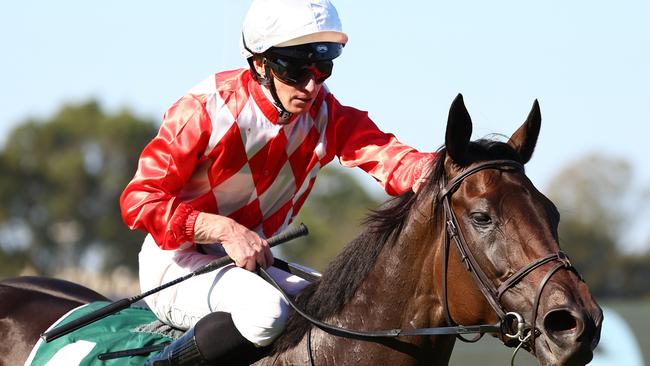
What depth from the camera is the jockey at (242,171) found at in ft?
14.9

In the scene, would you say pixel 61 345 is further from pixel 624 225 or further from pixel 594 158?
pixel 594 158

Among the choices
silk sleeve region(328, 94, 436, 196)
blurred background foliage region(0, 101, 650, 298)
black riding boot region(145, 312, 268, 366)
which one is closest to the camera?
black riding boot region(145, 312, 268, 366)

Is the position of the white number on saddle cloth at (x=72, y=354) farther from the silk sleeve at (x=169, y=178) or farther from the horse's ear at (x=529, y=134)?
the horse's ear at (x=529, y=134)

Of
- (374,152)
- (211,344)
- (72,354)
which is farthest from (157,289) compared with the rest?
(374,152)

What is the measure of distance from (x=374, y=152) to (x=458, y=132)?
0.94 m

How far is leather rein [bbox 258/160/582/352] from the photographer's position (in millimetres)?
3939

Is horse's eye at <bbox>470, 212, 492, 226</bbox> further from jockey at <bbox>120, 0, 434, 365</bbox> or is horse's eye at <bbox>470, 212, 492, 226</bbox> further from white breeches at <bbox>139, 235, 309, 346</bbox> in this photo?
white breeches at <bbox>139, 235, 309, 346</bbox>

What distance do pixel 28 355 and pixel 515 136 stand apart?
2631mm

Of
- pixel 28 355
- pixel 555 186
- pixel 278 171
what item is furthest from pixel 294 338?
pixel 555 186

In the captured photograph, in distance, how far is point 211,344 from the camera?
446 centimetres

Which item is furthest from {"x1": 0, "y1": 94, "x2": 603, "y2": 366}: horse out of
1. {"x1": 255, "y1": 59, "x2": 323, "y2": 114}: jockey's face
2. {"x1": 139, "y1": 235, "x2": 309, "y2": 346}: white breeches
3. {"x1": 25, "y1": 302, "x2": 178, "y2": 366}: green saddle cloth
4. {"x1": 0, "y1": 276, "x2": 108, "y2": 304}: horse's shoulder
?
{"x1": 0, "y1": 276, "x2": 108, "y2": 304}: horse's shoulder

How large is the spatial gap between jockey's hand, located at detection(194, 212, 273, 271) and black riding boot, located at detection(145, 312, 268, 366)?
0.24 meters

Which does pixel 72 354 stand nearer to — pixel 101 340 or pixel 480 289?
pixel 101 340

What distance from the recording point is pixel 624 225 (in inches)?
1387
